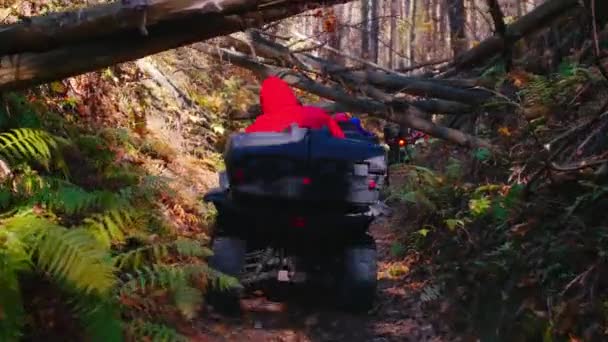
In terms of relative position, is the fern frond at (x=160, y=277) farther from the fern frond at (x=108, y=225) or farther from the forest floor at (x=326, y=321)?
the forest floor at (x=326, y=321)

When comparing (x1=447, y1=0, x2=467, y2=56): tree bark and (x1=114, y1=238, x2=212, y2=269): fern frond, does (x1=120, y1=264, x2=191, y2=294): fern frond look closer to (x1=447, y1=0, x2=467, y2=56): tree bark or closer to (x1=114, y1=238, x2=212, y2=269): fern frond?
(x1=114, y1=238, x2=212, y2=269): fern frond

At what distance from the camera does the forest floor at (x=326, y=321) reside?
5.64 metres

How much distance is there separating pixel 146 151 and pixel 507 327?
5.07 meters

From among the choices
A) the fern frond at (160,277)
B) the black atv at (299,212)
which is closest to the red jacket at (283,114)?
the black atv at (299,212)

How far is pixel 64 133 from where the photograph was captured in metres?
6.30

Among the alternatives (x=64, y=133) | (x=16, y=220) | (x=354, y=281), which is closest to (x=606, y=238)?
(x=354, y=281)

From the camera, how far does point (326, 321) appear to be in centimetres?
605

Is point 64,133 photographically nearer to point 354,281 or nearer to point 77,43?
point 77,43

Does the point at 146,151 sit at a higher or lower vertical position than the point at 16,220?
higher

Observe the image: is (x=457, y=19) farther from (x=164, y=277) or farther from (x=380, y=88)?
(x=164, y=277)

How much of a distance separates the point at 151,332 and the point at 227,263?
2.00 m

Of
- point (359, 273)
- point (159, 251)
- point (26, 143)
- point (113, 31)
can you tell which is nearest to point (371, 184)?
point (359, 273)

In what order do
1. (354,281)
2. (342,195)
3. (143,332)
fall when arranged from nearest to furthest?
(143,332), (342,195), (354,281)

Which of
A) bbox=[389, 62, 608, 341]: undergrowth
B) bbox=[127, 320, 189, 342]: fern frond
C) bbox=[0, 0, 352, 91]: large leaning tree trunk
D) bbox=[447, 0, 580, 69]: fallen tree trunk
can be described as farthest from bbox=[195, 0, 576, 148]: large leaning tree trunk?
bbox=[127, 320, 189, 342]: fern frond
